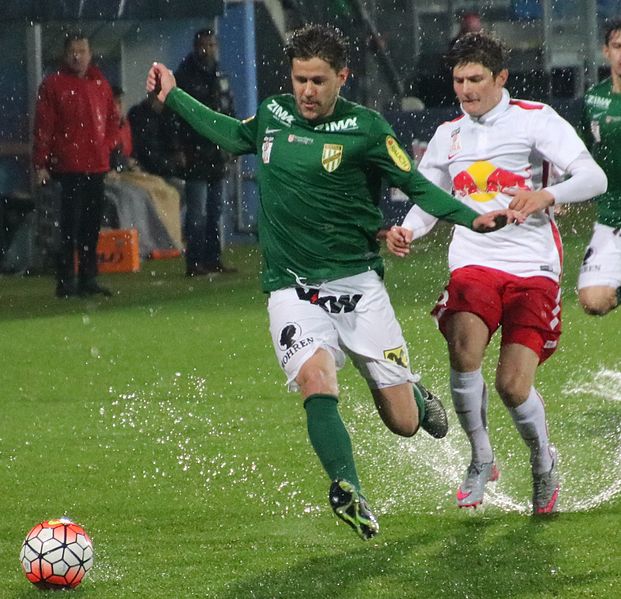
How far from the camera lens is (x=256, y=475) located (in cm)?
725

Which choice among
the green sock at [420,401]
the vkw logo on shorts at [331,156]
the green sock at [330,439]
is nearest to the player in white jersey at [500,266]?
the green sock at [420,401]

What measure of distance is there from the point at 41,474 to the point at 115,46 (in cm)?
1148

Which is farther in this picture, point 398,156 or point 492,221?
point 398,156

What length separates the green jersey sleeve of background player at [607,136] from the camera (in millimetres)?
7602

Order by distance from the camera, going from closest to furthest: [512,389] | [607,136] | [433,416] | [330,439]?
[330,439] → [512,389] → [433,416] → [607,136]

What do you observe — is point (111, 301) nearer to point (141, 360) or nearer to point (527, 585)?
point (141, 360)

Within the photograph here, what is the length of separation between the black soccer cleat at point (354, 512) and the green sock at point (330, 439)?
0.47 ft

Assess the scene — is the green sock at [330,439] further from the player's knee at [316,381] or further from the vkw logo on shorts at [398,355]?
the vkw logo on shorts at [398,355]

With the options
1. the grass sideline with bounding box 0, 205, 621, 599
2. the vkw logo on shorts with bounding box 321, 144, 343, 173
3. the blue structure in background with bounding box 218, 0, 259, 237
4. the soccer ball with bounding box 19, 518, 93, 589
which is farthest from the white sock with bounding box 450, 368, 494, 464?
the blue structure in background with bounding box 218, 0, 259, 237

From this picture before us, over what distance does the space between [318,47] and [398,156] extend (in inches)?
20.3

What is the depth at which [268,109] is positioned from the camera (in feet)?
19.8

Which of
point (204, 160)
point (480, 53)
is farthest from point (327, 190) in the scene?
point (204, 160)

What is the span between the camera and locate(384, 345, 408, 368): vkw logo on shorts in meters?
5.93

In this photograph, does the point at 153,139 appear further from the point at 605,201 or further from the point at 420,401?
the point at 420,401
